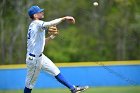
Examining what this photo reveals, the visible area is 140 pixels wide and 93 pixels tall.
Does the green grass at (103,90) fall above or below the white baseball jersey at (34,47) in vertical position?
below

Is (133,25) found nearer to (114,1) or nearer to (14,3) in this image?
(114,1)

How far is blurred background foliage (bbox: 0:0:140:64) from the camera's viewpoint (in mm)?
20000

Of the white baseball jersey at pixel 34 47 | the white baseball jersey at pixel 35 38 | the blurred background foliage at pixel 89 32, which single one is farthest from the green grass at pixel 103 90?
the blurred background foliage at pixel 89 32

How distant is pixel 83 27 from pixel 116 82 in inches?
476

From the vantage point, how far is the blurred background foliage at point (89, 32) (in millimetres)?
20000

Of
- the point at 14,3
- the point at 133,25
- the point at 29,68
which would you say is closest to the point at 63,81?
the point at 29,68

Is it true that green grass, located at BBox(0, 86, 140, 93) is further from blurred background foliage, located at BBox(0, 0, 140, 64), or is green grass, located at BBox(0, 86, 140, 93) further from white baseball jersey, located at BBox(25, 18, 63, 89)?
blurred background foliage, located at BBox(0, 0, 140, 64)

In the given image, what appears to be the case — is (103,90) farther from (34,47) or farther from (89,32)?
(89,32)

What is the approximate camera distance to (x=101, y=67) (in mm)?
10242

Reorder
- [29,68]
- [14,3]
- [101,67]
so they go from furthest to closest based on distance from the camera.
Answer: [14,3], [101,67], [29,68]

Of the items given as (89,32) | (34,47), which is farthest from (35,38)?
(89,32)

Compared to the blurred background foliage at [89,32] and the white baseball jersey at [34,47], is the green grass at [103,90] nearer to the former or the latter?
the white baseball jersey at [34,47]

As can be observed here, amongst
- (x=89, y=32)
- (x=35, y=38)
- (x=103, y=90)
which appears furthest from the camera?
(x=89, y=32)

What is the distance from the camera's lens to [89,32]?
22188 millimetres
